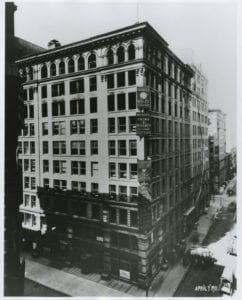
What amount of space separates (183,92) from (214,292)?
16444 mm

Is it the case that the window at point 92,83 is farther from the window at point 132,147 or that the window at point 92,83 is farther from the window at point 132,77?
the window at point 132,147

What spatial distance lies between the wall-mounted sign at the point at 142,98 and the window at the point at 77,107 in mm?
4631

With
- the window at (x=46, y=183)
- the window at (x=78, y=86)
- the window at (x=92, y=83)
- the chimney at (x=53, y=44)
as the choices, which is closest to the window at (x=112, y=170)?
the window at (x=46, y=183)

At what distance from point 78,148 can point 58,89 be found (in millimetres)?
4985

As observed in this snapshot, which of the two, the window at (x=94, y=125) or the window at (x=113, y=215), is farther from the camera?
the window at (x=113, y=215)

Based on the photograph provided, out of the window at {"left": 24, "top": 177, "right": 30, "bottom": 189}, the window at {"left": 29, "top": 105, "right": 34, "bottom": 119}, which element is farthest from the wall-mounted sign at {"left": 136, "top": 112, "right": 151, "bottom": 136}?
the window at {"left": 24, "top": 177, "right": 30, "bottom": 189}

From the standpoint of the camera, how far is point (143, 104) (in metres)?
19.3

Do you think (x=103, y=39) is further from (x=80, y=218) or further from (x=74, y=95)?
(x=80, y=218)

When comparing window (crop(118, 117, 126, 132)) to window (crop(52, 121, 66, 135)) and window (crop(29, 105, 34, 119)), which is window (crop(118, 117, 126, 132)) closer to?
window (crop(52, 121, 66, 135))

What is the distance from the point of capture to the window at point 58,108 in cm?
2201

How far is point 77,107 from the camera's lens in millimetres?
21578

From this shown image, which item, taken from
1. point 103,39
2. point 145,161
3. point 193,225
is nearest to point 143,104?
point 145,161

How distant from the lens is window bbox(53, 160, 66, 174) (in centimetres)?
2238

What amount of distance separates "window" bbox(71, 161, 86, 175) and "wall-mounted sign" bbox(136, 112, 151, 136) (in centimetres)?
521
